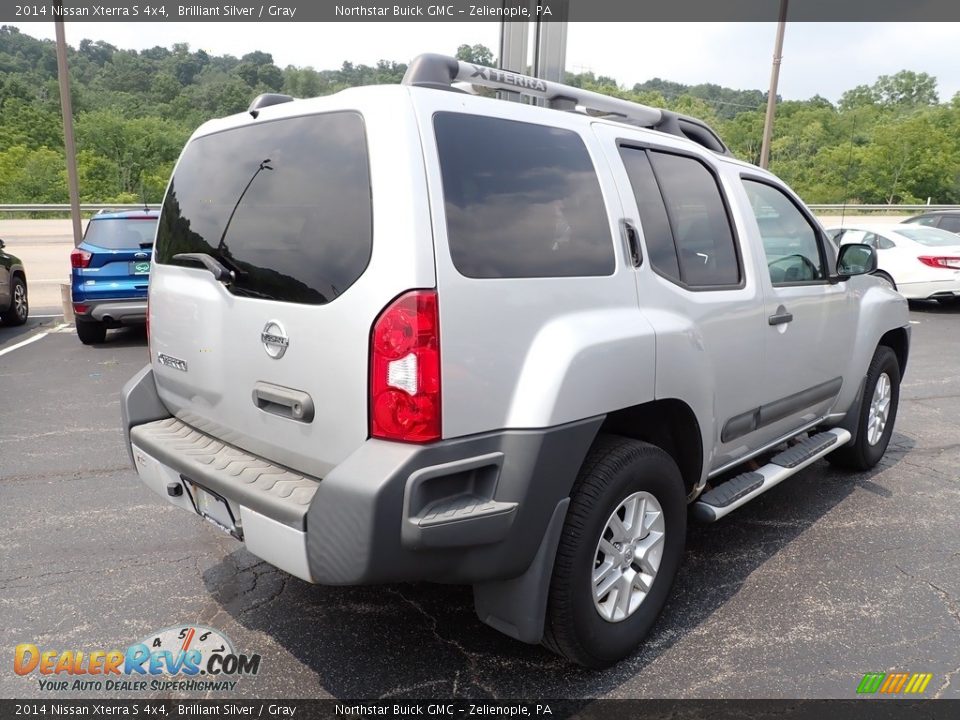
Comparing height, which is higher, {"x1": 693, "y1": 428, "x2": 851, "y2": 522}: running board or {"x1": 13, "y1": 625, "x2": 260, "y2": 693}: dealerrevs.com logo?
{"x1": 693, "y1": 428, "x2": 851, "y2": 522}: running board

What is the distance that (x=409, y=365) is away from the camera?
198 centimetres

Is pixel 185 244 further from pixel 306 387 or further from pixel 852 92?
pixel 852 92

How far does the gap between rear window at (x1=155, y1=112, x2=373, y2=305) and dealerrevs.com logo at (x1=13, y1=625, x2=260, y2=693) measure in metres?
1.37

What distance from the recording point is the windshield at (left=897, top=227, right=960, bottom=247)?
11883mm

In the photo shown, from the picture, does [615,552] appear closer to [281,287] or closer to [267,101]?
[281,287]

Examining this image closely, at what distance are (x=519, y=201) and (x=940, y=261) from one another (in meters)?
11.9

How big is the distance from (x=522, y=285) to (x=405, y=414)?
55 centimetres

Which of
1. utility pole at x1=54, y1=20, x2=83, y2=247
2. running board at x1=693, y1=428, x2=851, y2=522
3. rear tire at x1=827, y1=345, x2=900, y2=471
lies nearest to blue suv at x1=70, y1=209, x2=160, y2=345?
utility pole at x1=54, y1=20, x2=83, y2=247

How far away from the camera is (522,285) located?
7.19 feet

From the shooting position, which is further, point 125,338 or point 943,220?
point 943,220

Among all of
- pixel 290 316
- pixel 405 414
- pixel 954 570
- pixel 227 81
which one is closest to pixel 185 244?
pixel 290 316

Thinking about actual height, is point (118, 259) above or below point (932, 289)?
above

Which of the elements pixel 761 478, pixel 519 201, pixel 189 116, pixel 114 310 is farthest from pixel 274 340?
pixel 189 116

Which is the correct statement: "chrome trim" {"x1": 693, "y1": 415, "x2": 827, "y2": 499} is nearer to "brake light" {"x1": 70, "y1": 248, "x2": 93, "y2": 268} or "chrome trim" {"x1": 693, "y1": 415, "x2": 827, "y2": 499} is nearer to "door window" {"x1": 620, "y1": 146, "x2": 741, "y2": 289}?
"door window" {"x1": 620, "y1": 146, "x2": 741, "y2": 289}
